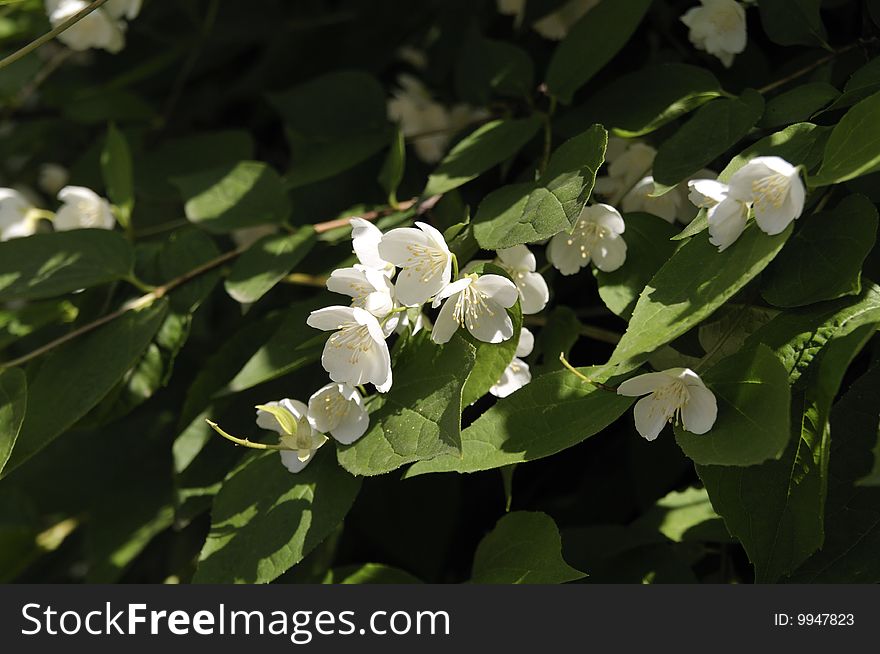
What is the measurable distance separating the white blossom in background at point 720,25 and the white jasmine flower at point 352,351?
0.56 meters

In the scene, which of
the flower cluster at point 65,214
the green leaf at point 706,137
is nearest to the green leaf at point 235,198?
the flower cluster at point 65,214

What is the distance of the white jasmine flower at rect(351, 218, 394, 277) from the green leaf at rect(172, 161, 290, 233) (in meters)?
Result: 0.31

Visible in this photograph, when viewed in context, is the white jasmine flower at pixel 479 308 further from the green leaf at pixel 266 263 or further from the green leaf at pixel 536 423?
the green leaf at pixel 266 263

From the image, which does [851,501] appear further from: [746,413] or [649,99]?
[649,99]

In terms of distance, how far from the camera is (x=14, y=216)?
1.37 m

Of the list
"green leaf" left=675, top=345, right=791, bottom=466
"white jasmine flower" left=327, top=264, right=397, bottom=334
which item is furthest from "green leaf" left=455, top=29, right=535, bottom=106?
"green leaf" left=675, top=345, right=791, bottom=466

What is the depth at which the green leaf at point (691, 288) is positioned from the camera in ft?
2.39

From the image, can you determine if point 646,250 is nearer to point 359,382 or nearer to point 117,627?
point 359,382

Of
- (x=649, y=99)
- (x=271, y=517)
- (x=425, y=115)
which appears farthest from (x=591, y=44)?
(x=271, y=517)

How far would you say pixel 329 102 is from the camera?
1343 mm

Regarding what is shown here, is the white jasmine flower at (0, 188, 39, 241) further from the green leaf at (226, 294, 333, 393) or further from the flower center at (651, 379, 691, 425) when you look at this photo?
the flower center at (651, 379, 691, 425)

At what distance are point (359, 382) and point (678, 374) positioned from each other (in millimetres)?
296

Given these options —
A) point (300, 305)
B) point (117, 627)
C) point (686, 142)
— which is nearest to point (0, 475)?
point (117, 627)

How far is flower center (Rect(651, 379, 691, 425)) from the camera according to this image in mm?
812
